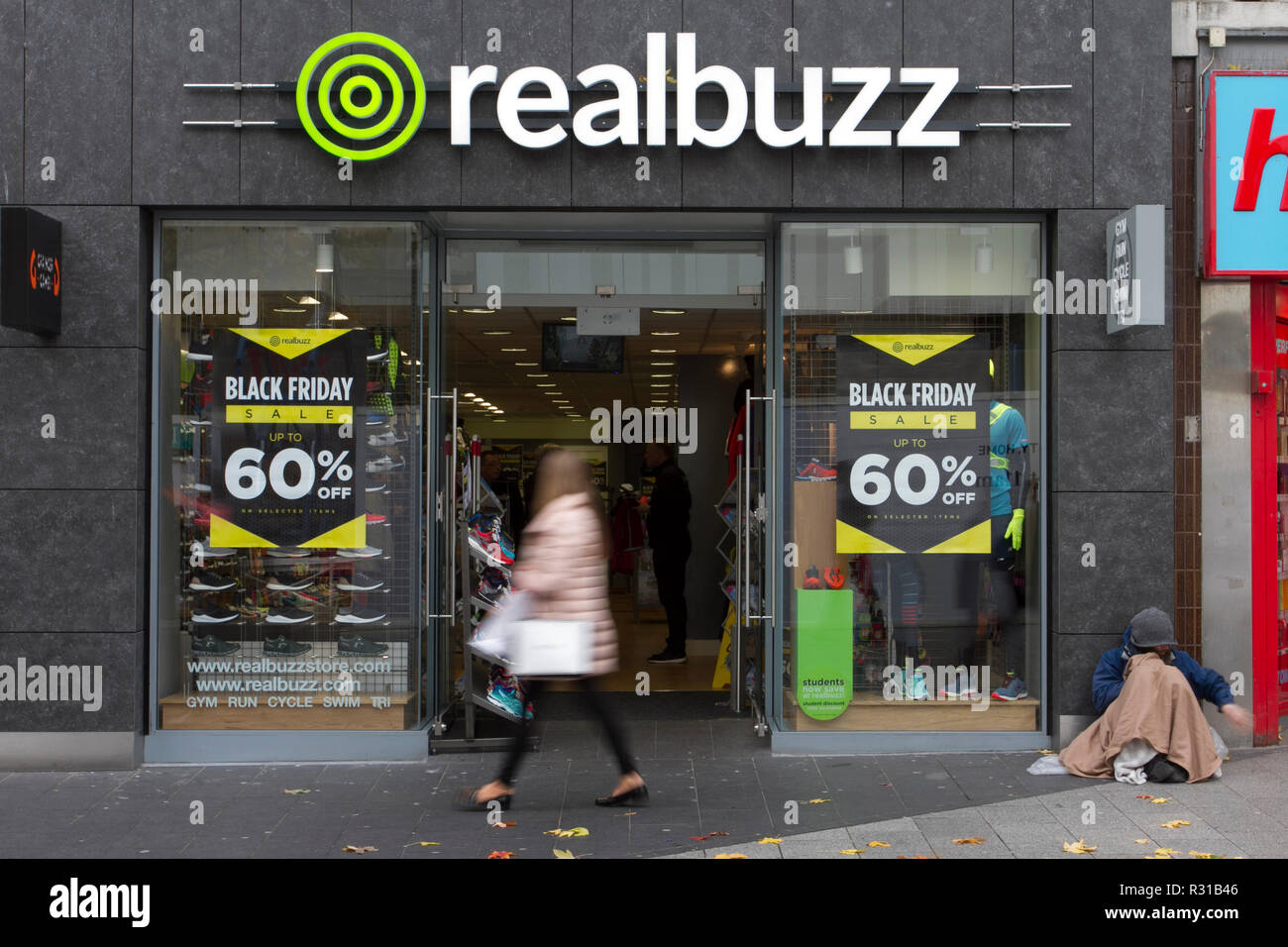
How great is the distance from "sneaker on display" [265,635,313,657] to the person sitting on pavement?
4.59 m

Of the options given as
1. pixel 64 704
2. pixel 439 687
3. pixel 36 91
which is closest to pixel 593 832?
pixel 439 687

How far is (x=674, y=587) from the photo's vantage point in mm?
11344

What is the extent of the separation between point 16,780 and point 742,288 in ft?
17.3

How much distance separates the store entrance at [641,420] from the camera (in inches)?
316

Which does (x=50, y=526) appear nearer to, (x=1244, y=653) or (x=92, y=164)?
(x=92, y=164)

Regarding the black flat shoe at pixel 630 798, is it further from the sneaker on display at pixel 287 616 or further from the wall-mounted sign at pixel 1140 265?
the wall-mounted sign at pixel 1140 265

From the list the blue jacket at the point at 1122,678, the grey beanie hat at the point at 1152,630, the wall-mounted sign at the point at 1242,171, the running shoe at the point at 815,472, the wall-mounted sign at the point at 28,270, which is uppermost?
the wall-mounted sign at the point at 1242,171

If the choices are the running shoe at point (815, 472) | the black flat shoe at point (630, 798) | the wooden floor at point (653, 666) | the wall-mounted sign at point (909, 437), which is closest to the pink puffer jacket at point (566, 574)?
the black flat shoe at point (630, 798)

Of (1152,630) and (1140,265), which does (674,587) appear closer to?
(1152,630)

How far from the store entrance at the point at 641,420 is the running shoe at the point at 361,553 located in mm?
526

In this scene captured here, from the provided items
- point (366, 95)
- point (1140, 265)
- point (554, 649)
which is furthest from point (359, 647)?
point (1140, 265)

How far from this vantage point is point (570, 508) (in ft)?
20.2

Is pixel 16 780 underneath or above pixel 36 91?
underneath

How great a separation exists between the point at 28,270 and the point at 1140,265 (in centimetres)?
629
